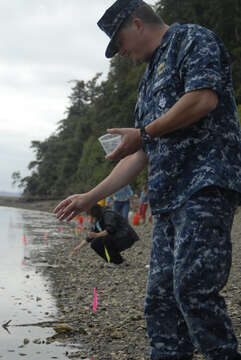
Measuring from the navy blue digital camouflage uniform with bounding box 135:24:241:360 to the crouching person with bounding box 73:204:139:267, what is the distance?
5.77m

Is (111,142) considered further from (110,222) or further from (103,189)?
(110,222)

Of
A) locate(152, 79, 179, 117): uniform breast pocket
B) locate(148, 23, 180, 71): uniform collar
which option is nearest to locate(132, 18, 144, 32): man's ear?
locate(148, 23, 180, 71): uniform collar

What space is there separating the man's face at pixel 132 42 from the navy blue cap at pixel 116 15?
0.15 ft

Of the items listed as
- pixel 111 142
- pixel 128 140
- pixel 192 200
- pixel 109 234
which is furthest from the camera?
pixel 109 234

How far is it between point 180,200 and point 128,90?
4488 centimetres

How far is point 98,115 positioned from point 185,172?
164ft

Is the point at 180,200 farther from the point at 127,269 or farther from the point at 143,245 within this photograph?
the point at 143,245

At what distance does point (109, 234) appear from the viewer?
8.87 metres

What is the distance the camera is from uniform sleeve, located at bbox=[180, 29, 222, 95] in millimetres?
2664

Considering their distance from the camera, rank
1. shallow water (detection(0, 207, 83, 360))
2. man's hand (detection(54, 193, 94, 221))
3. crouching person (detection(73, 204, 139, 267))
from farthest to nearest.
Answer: crouching person (detection(73, 204, 139, 267)), shallow water (detection(0, 207, 83, 360)), man's hand (detection(54, 193, 94, 221))

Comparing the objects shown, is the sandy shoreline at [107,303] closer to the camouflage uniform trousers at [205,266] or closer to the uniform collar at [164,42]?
the camouflage uniform trousers at [205,266]

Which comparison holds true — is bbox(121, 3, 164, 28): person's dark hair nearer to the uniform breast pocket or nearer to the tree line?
the uniform breast pocket

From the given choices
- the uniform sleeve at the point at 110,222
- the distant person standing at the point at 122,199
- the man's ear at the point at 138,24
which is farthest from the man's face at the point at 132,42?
the distant person standing at the point at 122,199

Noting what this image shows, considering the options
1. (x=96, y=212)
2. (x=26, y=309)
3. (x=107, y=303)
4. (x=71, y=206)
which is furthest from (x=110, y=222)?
(x=71, y=206)
